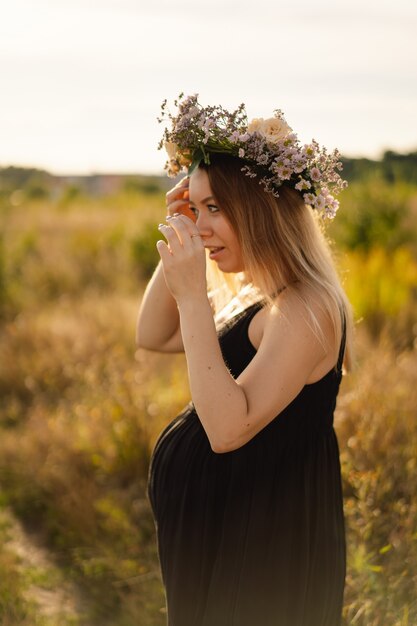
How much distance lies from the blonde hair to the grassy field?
3.08 ft

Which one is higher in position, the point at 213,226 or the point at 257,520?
the point at 213,226

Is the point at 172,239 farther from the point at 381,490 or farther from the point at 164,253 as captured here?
the point at 381,490

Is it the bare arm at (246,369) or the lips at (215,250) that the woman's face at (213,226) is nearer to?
the lips at (215,250)

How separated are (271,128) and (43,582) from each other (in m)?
2.91

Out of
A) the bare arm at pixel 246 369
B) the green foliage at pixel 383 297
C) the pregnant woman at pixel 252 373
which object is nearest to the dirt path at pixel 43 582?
the pregnant woman at pixel 252 373

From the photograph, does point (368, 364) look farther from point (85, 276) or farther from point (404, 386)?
point (85, 276)

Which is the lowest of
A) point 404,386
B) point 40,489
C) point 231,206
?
point 40,489

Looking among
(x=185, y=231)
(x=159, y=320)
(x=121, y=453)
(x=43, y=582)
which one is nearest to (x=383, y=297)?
(x=121, y=453)

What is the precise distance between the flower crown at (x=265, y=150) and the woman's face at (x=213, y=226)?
0.24ft

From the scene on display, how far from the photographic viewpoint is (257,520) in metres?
2.04

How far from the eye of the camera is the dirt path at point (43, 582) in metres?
3.39

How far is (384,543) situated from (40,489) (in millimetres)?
2397

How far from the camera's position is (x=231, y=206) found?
2.00m

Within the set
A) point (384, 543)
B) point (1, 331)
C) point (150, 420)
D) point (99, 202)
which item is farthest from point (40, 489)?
point (99, 202)
